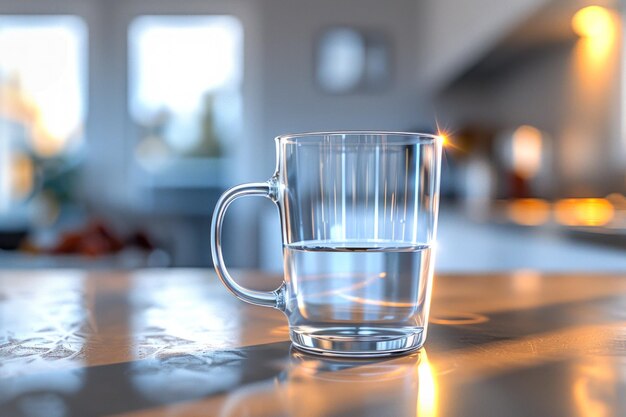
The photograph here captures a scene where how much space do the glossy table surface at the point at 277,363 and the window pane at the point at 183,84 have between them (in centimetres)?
414

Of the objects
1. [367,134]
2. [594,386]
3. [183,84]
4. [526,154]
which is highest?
[183,84]

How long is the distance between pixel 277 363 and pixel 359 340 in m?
0.05

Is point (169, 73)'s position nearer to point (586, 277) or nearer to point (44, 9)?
point (44, 9)

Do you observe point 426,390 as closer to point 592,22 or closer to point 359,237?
point 359,237

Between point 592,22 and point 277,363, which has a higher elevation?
point 592,22

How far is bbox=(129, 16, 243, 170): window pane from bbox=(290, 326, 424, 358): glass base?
173 inches

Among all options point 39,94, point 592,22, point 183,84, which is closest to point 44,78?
point 39,94

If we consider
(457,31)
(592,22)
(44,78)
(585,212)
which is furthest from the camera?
(44,78)

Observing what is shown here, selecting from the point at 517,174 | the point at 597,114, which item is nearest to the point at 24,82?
the point at 517,174

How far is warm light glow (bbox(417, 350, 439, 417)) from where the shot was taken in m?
0.29

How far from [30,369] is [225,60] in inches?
176

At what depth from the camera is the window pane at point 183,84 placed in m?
4.66

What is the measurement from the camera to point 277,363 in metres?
0.37

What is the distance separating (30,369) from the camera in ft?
1.20
